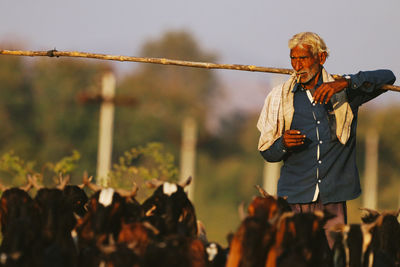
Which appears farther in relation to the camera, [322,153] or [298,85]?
[298,85]

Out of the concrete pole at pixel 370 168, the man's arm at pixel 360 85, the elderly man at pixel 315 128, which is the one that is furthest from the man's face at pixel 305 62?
the concrete pole at pixel 370 168

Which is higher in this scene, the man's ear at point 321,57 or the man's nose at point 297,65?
the man's ear at point 321,57

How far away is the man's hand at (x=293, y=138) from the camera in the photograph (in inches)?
352

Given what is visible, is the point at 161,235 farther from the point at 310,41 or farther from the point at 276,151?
the point at 310,41

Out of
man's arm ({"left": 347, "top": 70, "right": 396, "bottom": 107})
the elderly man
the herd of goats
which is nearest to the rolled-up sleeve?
the elderly man

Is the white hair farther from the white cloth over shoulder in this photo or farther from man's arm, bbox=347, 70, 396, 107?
man's arm, bbox=347, 70, 396, 107

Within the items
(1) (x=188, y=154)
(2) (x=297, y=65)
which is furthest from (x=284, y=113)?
(1) (x=188, y=154)

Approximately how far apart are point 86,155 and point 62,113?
4.28 m

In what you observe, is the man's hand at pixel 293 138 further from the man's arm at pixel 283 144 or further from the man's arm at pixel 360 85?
the man's arm at pixel 360 85

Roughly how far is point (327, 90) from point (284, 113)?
1.89 ft

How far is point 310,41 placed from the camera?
9.27 metres

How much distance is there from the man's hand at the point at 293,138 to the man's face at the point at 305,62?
24.3 inches

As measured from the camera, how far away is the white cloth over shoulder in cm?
922

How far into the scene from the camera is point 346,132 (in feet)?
30.1
